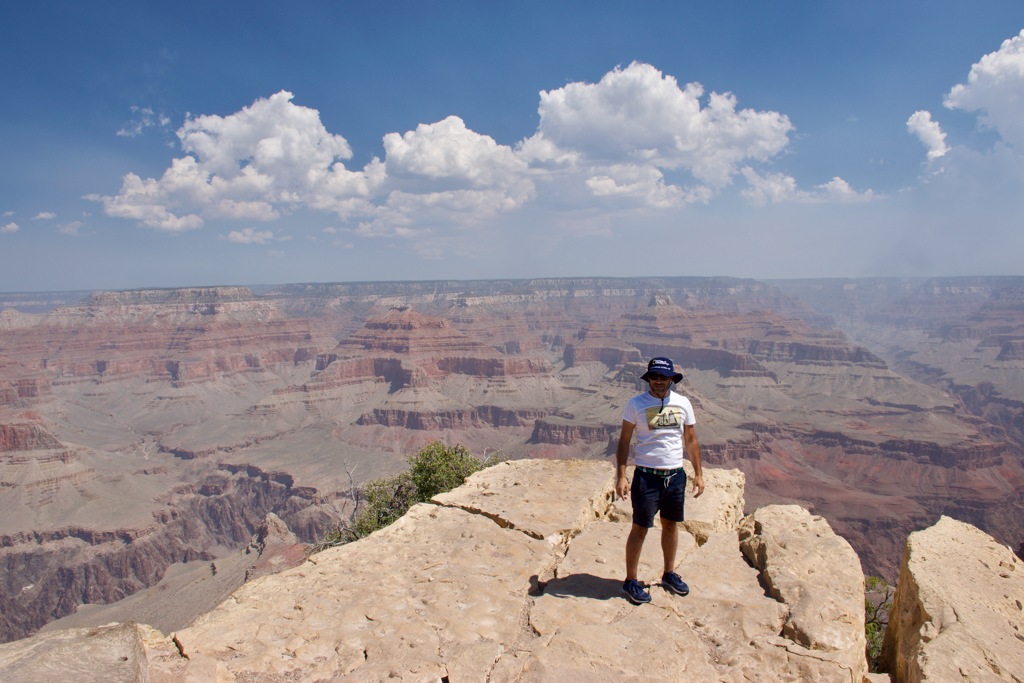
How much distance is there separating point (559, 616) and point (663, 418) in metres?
2.73

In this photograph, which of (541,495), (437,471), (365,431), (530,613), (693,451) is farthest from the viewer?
(365,431)

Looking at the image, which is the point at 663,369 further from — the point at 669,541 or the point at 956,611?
the point at 956,611

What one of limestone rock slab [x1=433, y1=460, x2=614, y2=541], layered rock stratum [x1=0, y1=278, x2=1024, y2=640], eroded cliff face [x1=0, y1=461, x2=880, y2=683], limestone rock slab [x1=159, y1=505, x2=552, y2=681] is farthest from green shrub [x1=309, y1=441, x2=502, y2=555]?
layered rock stratum [x1=0, y1=278, x2=1024, y2=640]

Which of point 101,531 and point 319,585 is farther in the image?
point 101,531

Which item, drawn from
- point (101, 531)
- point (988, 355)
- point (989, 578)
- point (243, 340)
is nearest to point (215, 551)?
point (101, 531)

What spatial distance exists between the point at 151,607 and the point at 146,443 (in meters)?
94.2

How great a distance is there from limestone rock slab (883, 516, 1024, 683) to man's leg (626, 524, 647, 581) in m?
2.99

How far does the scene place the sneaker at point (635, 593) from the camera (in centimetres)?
688

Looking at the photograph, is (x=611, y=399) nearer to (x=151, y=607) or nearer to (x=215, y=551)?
(x=215, y=551)

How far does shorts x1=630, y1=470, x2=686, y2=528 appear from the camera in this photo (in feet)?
22.9

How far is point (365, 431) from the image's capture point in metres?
117

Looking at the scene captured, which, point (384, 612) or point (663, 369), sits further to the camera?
point (663, 369)

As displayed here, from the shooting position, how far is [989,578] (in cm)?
810

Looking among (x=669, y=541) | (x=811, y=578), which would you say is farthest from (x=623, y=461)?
(x=811, y=578)
